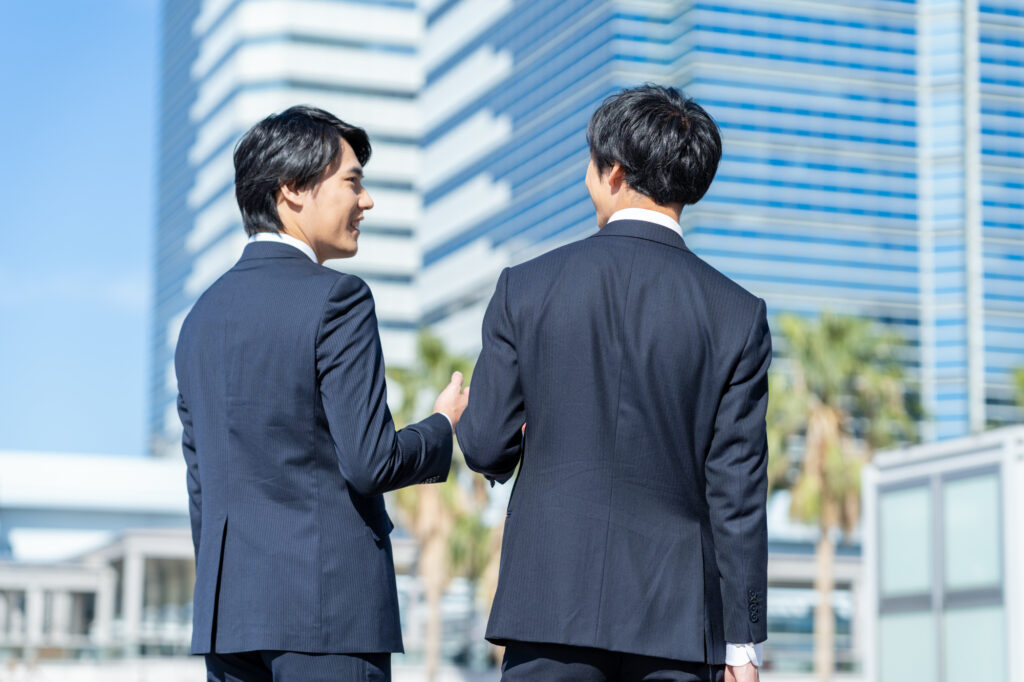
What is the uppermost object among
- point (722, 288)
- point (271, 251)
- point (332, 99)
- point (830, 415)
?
point (332, 99)

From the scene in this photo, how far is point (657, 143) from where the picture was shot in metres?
3.34

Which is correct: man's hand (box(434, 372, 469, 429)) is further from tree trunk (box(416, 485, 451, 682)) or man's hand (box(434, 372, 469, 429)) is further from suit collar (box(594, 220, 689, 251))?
tree trunk (box(416, 485, 451, 682))

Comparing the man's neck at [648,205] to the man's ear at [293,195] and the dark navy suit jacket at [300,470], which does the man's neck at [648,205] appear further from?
the man's ear at [293,195]

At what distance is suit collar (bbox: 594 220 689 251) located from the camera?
3365mm

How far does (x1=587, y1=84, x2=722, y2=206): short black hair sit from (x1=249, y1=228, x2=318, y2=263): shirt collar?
0.75 metres

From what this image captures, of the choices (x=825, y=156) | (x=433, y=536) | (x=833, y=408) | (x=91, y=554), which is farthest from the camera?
(x=825, y=156)

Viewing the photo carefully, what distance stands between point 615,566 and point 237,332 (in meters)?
1.07

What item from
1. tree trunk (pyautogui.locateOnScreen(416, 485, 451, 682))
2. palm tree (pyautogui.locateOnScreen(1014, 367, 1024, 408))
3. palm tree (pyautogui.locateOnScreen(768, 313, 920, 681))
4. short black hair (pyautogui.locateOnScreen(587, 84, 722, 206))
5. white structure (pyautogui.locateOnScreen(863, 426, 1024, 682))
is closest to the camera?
short black hair (pyautogui.locateOnScreen(587, 84, 722, 206))

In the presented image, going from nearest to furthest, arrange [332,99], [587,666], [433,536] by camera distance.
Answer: [587,666], [433,536], [332,99]

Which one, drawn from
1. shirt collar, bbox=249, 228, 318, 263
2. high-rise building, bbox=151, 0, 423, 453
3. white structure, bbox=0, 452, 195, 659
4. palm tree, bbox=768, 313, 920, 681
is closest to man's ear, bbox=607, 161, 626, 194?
shirt collar, bbox=249, 228, 318, 263

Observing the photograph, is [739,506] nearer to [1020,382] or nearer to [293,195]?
[293,195]

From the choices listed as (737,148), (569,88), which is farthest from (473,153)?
(737,148)

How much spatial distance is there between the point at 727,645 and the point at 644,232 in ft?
3.13

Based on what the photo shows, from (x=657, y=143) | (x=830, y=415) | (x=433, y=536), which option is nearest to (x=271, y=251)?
(x=657, y=143)
